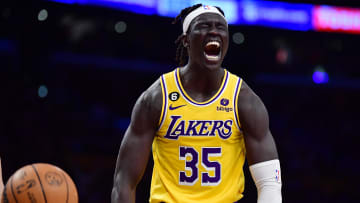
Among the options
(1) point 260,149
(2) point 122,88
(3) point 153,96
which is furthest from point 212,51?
(2) point 122,88

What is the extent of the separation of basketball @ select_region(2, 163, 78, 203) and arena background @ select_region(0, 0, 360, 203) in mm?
7732

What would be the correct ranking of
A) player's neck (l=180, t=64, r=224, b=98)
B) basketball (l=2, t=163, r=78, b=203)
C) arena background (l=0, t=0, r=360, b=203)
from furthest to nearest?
arena background (l=0, t=0, r=360, b=203) → player's neck (l=180, t=64, r=224, b=98) → basketball (l=2, t=163, r=78, b=203)

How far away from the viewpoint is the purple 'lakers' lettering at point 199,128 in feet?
12.1

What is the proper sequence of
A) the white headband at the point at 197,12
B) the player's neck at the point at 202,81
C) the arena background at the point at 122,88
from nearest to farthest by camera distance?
the player's neck at the point at 202,81 < the white headband at the point at 197,12 < the arena background at the point at 122,88

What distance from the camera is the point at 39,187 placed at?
307 cm

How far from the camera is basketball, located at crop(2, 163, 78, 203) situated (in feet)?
10.1

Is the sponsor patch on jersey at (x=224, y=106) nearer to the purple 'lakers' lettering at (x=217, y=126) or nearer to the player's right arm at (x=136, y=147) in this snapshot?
the purple 'lakers' lettering at (x=217, y=126)

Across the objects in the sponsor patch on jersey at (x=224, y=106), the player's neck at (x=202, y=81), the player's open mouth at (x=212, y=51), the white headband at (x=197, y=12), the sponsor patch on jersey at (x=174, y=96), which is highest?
the white headband at (x=197, y=12)

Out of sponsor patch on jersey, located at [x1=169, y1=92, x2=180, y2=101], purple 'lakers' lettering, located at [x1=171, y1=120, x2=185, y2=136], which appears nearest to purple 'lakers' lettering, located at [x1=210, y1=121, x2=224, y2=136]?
purple 'lakers' lettering, located at [x1=171, y1=120, x2=185, y2=136]

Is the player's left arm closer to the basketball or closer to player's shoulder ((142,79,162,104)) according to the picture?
player's shoulder ((142,79,162,104))

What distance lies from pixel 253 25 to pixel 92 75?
6.14 metres

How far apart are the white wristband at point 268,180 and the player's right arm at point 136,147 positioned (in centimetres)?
78

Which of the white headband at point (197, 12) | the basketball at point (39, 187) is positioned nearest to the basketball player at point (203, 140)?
the white headband at point (197, 12)

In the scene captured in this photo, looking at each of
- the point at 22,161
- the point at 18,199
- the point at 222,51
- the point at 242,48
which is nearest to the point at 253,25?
the point at 242,48
